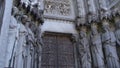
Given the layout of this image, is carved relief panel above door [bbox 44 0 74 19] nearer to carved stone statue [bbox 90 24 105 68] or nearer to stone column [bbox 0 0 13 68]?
carved stone statue [bbox 90 24 105 68]

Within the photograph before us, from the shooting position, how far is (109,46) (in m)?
4.90

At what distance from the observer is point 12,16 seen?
385 cm

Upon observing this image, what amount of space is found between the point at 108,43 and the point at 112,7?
3.95ft

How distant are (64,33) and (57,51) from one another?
2.09 feet

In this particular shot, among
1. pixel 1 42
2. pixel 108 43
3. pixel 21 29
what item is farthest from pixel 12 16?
pixel 108 43

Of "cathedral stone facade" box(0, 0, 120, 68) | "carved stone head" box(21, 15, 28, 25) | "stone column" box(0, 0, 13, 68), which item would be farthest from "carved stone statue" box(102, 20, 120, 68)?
"stone column" box(0, 0, 13, 68)

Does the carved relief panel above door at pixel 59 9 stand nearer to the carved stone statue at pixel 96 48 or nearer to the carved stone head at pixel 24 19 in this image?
the carved stone statue at pixel 96 48

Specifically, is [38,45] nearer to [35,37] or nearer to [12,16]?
[35,37]

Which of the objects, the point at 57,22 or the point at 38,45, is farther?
the point at 57,22

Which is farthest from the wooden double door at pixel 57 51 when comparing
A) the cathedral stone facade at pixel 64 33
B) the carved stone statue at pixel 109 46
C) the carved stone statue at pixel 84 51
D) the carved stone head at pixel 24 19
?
the carved stone head at pixel 24 19

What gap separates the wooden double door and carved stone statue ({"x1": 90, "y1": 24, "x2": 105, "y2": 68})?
2.24ft

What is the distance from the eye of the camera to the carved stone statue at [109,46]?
4.70 meters

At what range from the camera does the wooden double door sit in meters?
5.22

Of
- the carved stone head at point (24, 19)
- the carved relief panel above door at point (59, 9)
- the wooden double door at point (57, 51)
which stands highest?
the carved relief panel above door at point (59, 9)
